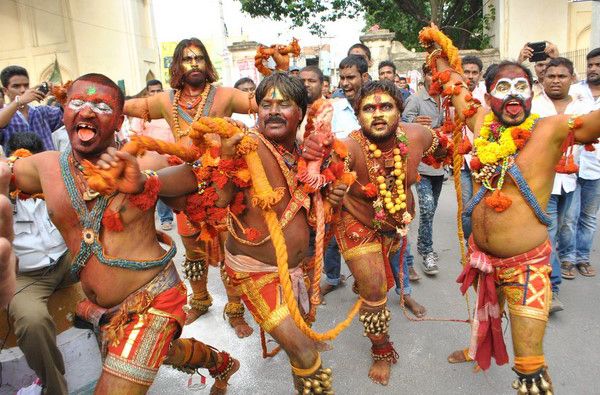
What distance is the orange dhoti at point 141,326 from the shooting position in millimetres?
2344

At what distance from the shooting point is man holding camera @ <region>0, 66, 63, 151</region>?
4938 millimetres

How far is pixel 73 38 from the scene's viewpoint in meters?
18.3

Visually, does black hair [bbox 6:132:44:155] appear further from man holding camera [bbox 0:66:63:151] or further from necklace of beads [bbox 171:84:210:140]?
necklace of beads [bbox 171:84:210:140]

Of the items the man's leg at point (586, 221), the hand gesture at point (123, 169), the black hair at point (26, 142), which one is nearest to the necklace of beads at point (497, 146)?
the hand gesture at point (123, 169)

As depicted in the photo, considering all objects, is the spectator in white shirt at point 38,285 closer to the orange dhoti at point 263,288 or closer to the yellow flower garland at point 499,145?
the orange dhoti at point 263,288

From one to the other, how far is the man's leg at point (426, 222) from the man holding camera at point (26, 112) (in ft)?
13.2

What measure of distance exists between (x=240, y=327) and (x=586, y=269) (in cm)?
362

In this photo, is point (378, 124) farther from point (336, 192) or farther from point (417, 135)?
point (336, 192)

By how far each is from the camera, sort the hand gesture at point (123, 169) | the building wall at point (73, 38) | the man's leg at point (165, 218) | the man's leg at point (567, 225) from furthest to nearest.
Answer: the building wall at point (73, 38)
the man's leg at point (165, 218)
the man's leg at point (567, 225)
the hand gesture at point (123, 169)

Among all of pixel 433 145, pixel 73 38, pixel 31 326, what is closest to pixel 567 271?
pixel 433 145

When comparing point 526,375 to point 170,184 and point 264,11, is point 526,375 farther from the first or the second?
point 264,11

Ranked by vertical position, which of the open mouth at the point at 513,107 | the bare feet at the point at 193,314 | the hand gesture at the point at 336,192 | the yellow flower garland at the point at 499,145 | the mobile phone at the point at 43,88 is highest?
the mobile phone at the point at 43,88

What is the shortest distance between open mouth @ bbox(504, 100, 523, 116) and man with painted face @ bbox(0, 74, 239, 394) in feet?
7.16

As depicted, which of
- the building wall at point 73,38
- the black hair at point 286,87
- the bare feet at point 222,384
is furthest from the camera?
the building wall at point 73,38
